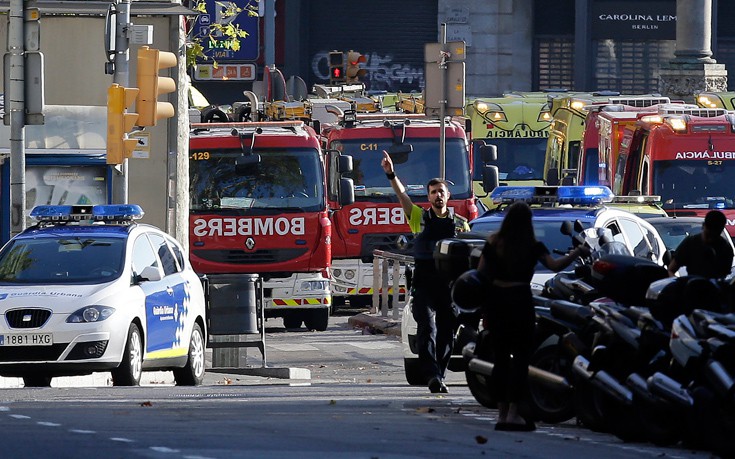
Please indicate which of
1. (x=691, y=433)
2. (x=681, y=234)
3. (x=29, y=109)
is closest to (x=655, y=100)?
(x=681, y=234)

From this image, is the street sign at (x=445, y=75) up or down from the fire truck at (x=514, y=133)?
up

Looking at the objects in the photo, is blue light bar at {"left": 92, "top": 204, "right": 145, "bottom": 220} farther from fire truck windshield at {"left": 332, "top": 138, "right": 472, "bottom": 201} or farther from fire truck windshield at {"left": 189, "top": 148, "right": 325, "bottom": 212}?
fire truck windshield at {"left": 332, "top": 138, "right": 472, "bottom": 201}

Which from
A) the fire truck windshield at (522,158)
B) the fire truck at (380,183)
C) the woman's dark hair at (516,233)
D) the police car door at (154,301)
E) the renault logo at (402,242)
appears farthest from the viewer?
the fire truck windshield at (522,158)

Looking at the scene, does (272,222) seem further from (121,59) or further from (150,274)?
(150,274)

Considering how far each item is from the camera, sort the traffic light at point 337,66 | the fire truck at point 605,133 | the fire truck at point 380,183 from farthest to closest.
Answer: the traffic light at point 337,66 < the fire truck at point 605,133 < the fire truck at point 380,183

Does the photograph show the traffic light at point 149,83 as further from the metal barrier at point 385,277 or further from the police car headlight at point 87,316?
the police car headlight at point 87,316

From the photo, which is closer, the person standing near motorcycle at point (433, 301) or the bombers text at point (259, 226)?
the person standing near motorcycle at point (433, 301)

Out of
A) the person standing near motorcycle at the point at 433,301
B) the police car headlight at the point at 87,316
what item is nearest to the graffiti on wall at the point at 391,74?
the police car headlight at the point at 87,316

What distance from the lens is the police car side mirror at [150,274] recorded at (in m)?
16.5

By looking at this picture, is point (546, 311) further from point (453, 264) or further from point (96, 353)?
point (96, 353)

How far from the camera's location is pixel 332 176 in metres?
24.8

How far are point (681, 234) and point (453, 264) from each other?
8480mm

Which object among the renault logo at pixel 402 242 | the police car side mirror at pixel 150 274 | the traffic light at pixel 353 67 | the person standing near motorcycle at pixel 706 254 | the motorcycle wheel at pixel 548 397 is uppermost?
the traffic light at pixel 353 67

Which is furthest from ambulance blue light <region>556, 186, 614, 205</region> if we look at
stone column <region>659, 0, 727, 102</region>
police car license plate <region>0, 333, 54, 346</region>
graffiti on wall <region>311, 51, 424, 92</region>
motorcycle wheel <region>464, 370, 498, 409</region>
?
graffiti on wall <region>311, 51, 424, 92</region>
